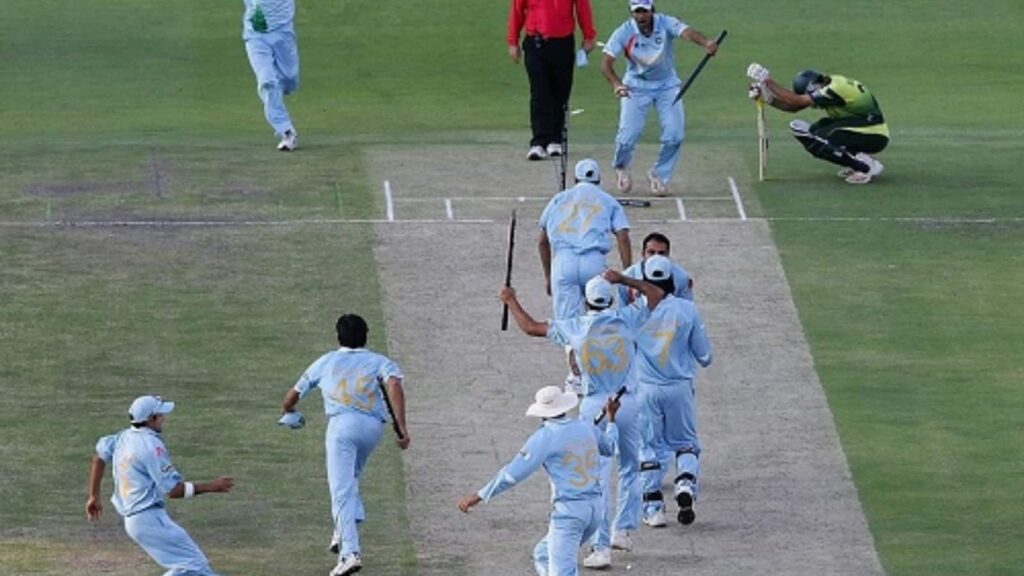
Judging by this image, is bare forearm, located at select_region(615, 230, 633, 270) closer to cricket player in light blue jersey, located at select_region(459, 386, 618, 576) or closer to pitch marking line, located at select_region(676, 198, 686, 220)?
cricket player in light blue jersey, located at select_region(459, 386, 618, 576)

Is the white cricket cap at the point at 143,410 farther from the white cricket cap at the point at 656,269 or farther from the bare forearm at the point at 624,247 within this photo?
the bare forearm at the point at 624,247

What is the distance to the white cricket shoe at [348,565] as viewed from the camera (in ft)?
62.5

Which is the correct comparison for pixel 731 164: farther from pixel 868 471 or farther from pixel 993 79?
pixel 868 471

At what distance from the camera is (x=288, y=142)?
3058 cm

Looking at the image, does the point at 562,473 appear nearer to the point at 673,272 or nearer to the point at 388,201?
the point at 673,272

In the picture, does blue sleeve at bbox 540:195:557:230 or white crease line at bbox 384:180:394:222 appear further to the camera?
white crease line at bbox 384:180:394:222

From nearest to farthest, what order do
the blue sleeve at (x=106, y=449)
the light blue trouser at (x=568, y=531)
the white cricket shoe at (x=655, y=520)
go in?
the light blue trouser at (x=568, y=531), the blue sleeve at (x=106, y=449), the white cricket shoe at (x=655, y=520)

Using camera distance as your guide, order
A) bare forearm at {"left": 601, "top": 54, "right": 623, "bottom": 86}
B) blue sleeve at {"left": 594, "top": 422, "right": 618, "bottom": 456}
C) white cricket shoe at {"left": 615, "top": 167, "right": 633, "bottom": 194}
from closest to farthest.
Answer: blue sleeve at {"left": 594, "top": 422, "right": 618, "bottom": 456} → bare forearm at {"left": 601, "top": 54, "right": 623, "bottom": 86} → white cricket shoe at {"left": 615, "top": 167, "right": 633, "bottom": 194}

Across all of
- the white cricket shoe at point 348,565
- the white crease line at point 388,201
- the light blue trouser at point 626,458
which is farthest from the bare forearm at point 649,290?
the white crease line at point 388,201

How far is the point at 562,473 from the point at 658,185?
10763mm

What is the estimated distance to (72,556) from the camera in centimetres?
1977

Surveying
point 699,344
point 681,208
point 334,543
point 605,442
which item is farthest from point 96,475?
point 681,208

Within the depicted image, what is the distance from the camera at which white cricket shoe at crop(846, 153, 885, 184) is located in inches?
1151

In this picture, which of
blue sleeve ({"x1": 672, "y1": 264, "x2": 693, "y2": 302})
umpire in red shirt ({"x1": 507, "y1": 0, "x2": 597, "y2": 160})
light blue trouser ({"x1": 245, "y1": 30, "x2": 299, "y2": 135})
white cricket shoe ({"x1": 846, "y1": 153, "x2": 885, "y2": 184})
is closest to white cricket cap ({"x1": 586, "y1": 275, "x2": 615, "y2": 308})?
blue sleeve ({"x1": 672, "y1": 264, "x2": 693, "y2": 302})
